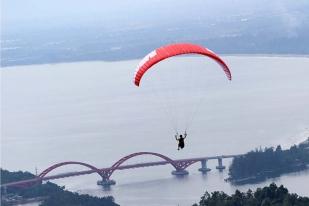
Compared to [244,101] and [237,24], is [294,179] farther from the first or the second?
[237,24]

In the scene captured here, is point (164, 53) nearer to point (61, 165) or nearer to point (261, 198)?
point (261, 198)

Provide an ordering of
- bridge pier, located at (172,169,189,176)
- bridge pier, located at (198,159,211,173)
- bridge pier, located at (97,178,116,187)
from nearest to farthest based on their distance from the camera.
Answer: bridge pier, located at (97,178,116,187) < bridge pier, located at (172,169,189,176) < bridge pier, located at (198,159,211,173)

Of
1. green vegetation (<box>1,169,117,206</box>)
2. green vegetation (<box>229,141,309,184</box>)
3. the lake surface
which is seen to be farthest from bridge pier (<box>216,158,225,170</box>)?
green vegetation (<box>1,169,117,206</box>)

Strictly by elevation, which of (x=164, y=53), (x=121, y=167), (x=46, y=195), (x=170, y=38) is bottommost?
(x=46, y=195)

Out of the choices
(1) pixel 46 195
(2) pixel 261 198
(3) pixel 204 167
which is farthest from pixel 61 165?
(2) pixel 261 198

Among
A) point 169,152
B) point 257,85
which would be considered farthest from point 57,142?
point 257,85

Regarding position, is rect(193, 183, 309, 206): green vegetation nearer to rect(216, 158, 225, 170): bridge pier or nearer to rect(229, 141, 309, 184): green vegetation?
rect(229, 141, 309, 184): green vegetation

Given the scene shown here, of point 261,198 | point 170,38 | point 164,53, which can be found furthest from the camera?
point 170,38
